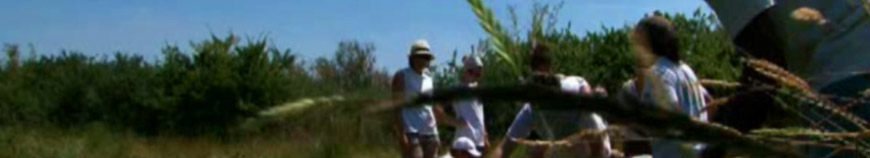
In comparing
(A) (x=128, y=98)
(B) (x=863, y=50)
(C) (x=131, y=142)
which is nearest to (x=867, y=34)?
(B) (x=863, y=50)

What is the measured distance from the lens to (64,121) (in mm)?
40094

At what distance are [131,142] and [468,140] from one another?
9.93m

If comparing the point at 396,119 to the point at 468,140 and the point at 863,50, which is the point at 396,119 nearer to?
the point at 863,50

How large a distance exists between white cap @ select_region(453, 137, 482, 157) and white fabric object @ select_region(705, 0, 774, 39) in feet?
20.4

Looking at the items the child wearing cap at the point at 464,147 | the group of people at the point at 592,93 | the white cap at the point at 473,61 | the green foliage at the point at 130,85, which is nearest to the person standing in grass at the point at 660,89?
the group of people at the point at 592,93

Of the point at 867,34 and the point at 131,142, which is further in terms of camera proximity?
the point at 131,142

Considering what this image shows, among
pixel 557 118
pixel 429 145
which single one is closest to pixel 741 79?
pixel 557 118

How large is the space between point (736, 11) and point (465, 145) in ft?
20.6

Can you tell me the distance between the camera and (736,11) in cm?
272

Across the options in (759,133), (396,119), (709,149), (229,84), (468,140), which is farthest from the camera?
(229,84)

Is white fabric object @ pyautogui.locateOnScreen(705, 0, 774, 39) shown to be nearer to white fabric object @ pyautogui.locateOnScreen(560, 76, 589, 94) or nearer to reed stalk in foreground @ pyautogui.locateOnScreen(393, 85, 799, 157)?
white fabric object @ pyautogui.locateOnScreen(560, 76, 589, 94)

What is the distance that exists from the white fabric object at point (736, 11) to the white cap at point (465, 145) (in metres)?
6.23

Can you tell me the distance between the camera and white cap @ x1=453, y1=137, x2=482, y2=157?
8961mm

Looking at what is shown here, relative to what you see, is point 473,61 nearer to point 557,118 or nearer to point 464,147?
point 557,118
